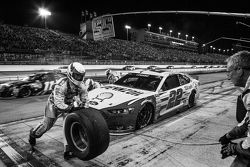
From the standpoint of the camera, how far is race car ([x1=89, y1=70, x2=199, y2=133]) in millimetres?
4367

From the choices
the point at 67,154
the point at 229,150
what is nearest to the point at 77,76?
the point at 67,154

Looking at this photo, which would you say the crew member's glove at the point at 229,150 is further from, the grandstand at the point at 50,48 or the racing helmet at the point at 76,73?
the grandstand at the point at 50,48

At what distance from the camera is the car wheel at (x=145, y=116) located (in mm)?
4694

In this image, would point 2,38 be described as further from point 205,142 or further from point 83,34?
point 205,142

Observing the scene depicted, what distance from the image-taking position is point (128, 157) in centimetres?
347

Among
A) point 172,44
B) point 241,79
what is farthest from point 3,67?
point 172,44

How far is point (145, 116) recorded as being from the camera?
4902 millimetres

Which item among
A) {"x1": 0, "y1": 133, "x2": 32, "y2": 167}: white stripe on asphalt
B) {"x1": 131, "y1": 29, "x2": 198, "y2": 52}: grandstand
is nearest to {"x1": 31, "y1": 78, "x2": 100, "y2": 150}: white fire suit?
{"x1": 0, "y1": 133, "x2": 32, "y2": 167}: white stripe on asphalt

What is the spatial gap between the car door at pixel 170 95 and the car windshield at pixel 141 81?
0.24 metres

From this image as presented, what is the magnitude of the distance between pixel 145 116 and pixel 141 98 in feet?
1.63

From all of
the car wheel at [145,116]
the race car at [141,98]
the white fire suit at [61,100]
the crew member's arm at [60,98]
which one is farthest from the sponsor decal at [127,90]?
the crew member's arm at [60,98]

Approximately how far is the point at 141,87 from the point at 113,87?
2.55ft

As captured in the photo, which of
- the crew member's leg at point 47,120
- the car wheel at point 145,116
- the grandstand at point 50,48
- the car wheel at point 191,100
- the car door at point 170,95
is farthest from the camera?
the grandstand at point 50,48

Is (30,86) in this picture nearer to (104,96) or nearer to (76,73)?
(104,96)
